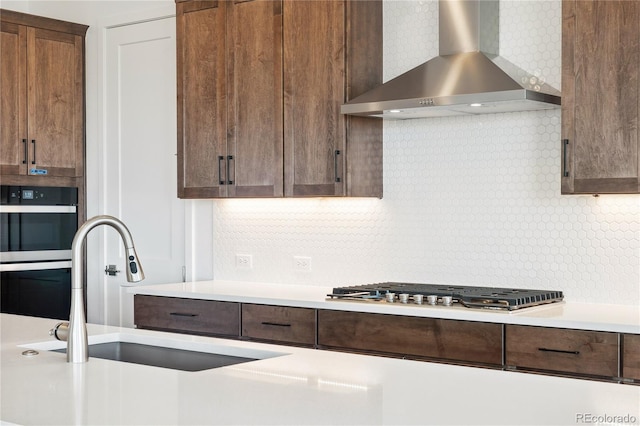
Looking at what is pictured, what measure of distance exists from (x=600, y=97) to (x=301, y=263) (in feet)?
6.55

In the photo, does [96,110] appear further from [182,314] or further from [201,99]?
[182,314]

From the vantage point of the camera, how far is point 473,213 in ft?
13.7

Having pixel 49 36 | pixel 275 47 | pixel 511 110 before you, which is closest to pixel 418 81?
pixel 511 110

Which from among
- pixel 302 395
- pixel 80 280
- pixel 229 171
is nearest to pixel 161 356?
pixel 80 280

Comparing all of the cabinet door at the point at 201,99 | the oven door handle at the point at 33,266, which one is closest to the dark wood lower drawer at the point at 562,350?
the cabinet door at the point at 201,99

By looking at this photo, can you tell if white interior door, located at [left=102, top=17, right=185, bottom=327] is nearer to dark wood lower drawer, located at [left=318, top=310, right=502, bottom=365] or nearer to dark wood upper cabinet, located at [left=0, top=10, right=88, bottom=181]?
dark wood upper cabinet, located at [left=0, top=10, right=88, bottom=181]

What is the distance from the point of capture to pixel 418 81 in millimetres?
3965

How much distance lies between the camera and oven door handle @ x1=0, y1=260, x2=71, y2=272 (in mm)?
5309

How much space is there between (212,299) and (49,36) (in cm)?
232

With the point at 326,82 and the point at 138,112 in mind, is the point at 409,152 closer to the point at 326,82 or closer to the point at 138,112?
the point at 326,82

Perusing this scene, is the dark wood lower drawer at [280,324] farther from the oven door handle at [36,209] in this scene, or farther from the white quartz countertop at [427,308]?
the oven door handle at [36,209]

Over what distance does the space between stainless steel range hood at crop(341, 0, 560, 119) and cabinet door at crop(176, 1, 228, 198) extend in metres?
0.94

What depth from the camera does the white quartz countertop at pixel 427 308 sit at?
3193 millimetres

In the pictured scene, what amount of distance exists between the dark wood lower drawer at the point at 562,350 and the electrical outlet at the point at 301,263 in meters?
1.66
